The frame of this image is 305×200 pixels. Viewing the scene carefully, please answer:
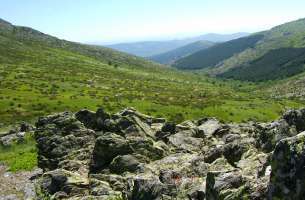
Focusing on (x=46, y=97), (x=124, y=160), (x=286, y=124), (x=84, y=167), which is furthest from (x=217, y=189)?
(x=46, y=97)

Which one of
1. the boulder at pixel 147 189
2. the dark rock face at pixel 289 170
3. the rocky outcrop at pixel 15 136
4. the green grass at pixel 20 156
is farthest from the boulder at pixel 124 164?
the rocky outcrop at pixel 15 136

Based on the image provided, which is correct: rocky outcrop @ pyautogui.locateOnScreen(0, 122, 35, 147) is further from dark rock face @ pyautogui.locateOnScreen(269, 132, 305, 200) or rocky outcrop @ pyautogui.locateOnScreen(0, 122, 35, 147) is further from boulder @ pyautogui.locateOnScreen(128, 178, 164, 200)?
dark rock face @ pyautogui.locateOnScreen(269, 132, 305, 200)

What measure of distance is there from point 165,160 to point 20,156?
28.2 metres

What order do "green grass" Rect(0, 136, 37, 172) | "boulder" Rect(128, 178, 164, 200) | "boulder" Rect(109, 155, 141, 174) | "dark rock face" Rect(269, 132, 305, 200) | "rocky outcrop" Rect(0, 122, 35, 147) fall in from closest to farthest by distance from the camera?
"dark rock face" Rect(269, 132, 305, 200) < "boulder" Rect(128, 178, 164, 200) < "boulder" Rect(109, 155, 141, 174) < "green grass" Rect(0, 136, 37, 172) < "rocky outcrop" Rect(0, 122, 35, 147)

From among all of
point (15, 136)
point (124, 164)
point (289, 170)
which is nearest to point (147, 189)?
point (289, 170)

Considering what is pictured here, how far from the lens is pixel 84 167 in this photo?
45438 millimetres

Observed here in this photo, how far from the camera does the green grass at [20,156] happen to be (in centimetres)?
5578

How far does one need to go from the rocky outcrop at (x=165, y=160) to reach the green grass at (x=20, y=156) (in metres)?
4.03

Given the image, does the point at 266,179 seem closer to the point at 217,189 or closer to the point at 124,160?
the point at 217,189

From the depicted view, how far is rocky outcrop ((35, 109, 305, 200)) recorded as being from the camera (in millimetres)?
20297

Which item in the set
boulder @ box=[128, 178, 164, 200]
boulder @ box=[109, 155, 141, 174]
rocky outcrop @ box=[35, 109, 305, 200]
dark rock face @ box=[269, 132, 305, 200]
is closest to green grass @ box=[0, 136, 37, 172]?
rocky outcrop @ box=[35, 109, 305, 200]

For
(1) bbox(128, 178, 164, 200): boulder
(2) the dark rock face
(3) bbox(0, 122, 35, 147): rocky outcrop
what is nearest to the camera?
(2) the dark rock face

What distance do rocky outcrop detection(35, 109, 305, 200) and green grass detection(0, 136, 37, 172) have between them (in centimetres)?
403

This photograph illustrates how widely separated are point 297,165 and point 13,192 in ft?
113
